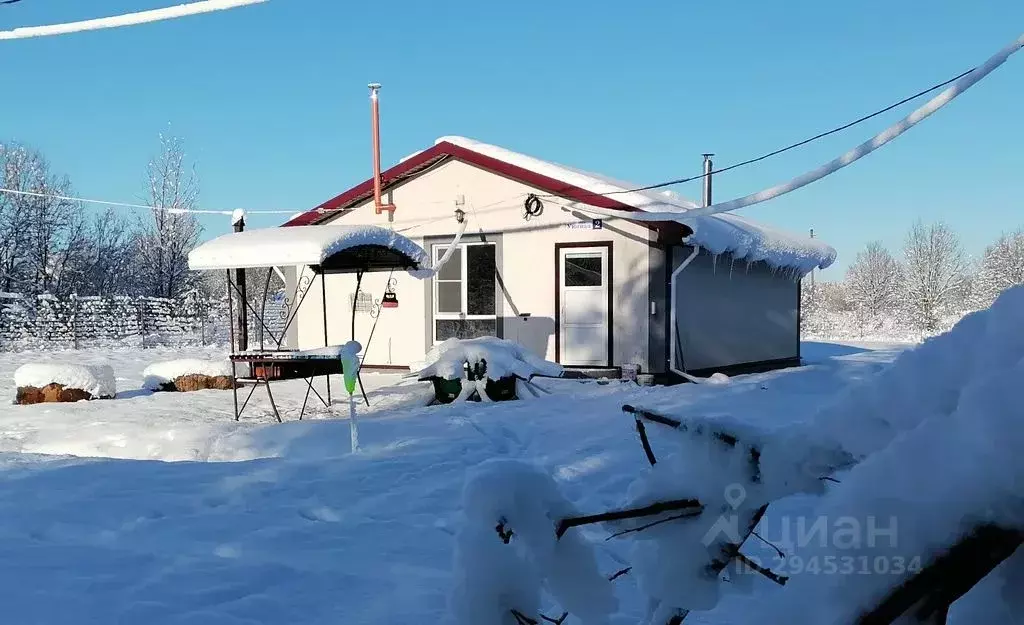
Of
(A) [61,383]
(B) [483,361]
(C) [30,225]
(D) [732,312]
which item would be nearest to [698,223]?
(D) [732,312]

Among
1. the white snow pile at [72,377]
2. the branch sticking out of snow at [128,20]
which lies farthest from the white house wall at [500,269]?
the branch sticking out of snow at [128,20]

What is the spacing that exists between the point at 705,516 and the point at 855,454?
22 cm

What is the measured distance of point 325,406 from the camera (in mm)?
9391

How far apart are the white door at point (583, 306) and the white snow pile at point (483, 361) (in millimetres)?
2527

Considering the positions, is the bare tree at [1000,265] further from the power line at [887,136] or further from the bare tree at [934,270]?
the power line at [887,136]

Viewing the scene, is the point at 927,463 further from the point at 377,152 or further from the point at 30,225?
the point at 30,225

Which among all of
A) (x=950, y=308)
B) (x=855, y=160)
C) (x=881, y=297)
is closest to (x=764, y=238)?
(x=855, y=160)

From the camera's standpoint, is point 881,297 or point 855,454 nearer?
point 855,454

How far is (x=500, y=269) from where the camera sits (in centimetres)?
1258

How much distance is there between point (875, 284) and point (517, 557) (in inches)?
1878

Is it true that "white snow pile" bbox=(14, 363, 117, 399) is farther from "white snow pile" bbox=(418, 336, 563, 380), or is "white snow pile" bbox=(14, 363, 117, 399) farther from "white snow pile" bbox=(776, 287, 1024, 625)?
"white snow pile" bbox=(776, 287, 1024, 625)

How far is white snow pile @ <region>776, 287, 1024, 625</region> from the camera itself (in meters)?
0.67

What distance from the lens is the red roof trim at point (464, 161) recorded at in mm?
11805

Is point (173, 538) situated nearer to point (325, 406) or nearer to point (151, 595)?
point (151, 595)
